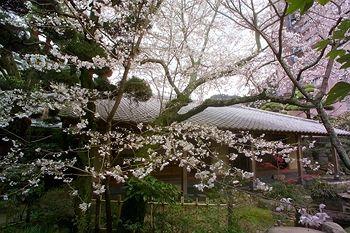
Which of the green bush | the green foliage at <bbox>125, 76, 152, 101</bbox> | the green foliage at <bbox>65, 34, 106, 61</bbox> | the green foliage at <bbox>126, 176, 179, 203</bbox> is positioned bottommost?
the green bush

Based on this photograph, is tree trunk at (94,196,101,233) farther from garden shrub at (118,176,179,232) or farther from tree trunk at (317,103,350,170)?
tree trunk at (317,103,350,170)

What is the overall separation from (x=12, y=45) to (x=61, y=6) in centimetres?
147

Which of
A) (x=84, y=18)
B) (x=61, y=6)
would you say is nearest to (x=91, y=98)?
(x=84, y=18)

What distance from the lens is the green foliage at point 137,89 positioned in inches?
284

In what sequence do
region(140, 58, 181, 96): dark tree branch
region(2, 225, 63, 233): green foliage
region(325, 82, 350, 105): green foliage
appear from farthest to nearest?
region(140, 58, 181, 96): dark tree branch < region(2, 225, 63, 233): green foliage < region(325, 82, 350, 105): green foliage

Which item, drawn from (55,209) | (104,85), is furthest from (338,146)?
(55,209)

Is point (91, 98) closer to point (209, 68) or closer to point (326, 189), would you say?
point (209, 68)

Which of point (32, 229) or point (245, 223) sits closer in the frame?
point (32, 229)

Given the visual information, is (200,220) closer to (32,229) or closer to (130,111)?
(32,229)

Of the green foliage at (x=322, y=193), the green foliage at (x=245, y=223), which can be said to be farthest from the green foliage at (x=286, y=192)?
the green foliage at (x=245, y=223)

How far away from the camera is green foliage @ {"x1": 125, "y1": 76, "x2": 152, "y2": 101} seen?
23.6 feet

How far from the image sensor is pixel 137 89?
286 inches

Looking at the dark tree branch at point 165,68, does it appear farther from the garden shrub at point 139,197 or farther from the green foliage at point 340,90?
the green foliage at point 340,90

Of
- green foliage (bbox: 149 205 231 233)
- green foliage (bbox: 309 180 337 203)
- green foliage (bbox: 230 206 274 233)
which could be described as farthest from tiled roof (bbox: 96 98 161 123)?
green foliage (bbox: 309 180 337 203)
